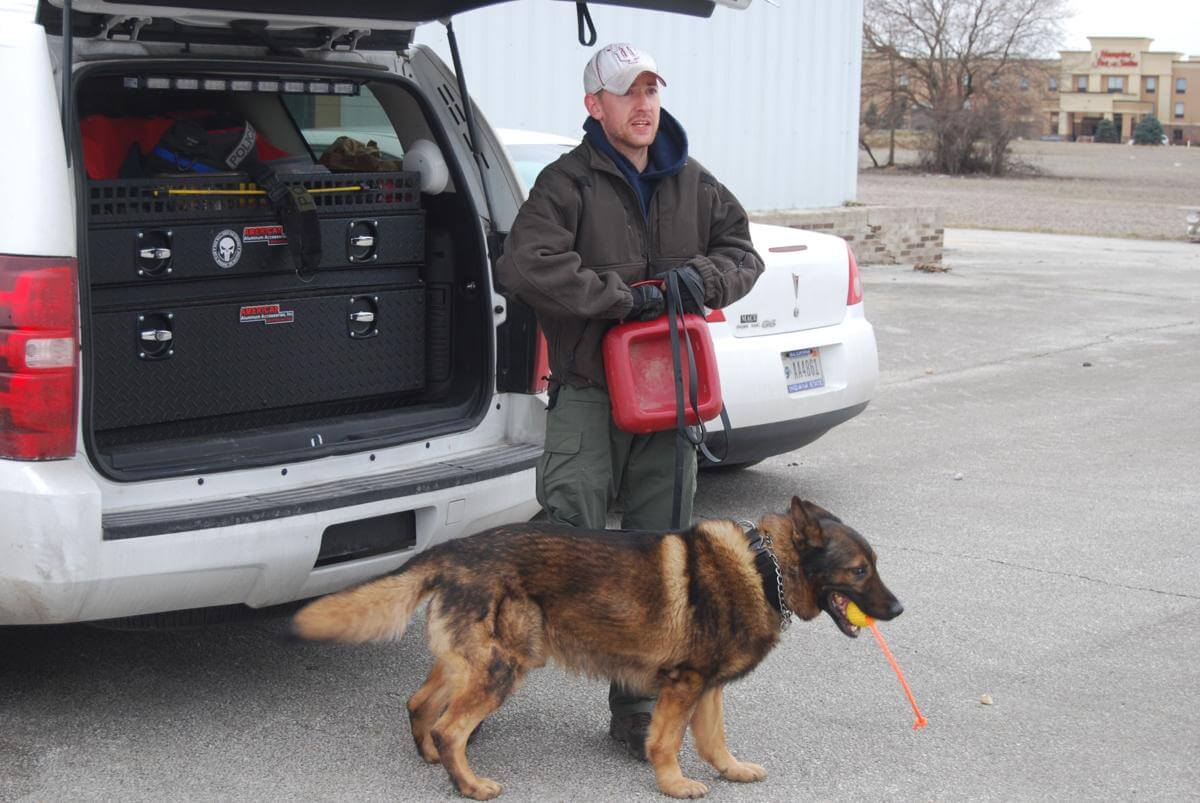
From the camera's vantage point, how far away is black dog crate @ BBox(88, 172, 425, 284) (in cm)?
414

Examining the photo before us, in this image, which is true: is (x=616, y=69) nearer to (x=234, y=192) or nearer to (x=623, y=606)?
(x=234, y=192)

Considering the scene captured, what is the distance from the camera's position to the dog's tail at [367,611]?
11.6 ft

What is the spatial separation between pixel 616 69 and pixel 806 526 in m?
1.34

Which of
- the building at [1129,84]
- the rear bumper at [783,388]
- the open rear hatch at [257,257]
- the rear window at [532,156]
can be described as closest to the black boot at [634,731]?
the open rear hatch at [257,257]

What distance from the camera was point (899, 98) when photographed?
49.2 m

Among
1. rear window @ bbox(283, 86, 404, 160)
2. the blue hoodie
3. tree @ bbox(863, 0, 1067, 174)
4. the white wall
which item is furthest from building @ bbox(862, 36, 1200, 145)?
the blue hoodie

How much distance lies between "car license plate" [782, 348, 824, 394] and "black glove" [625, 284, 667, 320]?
7.39ft

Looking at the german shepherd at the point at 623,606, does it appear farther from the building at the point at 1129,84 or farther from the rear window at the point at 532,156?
the building at the point at 1129,84

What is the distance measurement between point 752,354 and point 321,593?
8.30 ft

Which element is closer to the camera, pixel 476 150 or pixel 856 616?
pixel 856 616

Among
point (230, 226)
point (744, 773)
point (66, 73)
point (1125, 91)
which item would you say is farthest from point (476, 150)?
point (1125, 91)

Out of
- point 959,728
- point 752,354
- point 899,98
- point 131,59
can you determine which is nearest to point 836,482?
point 752,354

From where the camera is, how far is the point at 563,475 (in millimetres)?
4098

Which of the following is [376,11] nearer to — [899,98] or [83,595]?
[83,595]
